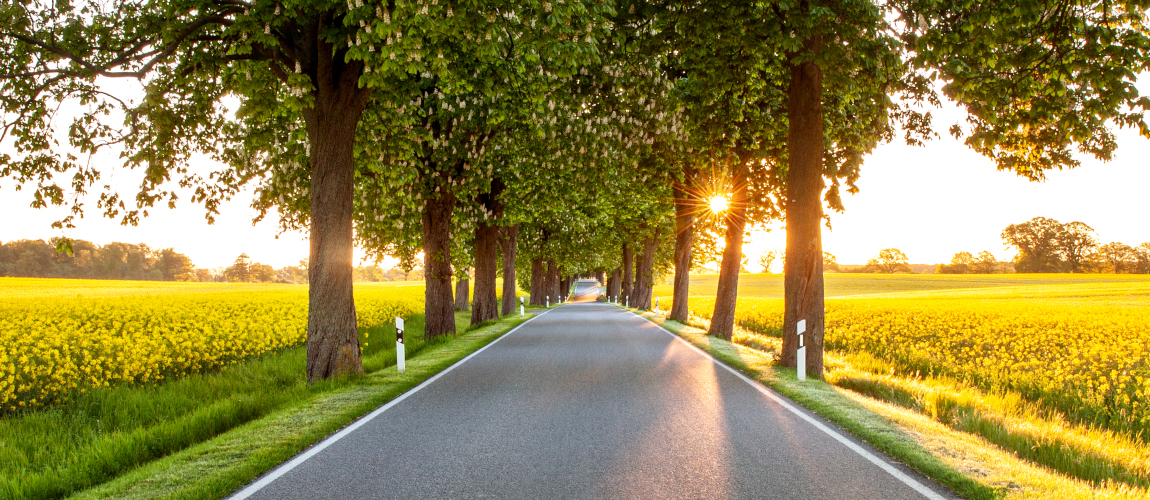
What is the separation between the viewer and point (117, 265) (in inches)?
3196

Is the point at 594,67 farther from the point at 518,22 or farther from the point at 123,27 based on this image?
the point at 123,27

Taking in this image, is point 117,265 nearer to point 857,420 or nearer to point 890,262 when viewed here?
point 857,420

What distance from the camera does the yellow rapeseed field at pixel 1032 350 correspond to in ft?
29.4

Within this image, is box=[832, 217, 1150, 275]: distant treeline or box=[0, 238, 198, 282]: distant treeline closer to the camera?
box=[0, 238, 198, 282]: distant treeline

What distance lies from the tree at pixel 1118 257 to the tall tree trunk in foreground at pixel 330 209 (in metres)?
105

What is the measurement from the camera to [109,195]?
1100 cm

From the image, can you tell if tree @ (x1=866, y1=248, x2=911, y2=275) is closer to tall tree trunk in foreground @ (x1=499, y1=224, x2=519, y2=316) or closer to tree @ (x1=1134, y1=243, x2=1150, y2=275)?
tree @ (x1=1134, y1=243, x2=1150, y2=275)

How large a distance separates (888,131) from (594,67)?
21.8 ft

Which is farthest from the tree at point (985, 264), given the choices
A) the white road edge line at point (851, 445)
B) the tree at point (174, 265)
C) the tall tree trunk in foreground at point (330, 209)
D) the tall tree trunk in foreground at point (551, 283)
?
the tree at point (174, 265)

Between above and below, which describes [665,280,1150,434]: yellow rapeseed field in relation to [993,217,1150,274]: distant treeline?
below

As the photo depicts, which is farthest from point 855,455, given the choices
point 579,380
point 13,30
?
point 13,30

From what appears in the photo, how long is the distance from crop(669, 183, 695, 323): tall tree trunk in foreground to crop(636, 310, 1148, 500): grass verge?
1378 cm

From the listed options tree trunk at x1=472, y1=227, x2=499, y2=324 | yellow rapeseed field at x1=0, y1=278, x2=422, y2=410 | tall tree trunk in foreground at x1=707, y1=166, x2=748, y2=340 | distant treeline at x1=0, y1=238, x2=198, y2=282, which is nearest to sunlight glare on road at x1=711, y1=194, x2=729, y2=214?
tall tree trunk in foreground at x1=707, y1=166, x2=748, y2=340

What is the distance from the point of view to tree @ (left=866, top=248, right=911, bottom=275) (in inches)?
4970
